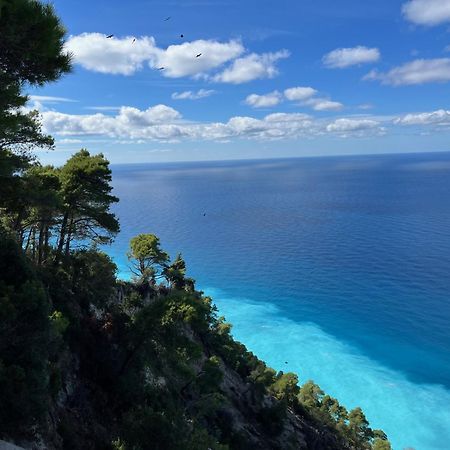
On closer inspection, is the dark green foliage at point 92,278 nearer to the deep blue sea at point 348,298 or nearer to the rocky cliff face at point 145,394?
the rocky cliff face at point 145,394

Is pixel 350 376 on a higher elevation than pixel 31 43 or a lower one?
lower

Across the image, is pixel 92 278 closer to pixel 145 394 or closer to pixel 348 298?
pixel 145 394

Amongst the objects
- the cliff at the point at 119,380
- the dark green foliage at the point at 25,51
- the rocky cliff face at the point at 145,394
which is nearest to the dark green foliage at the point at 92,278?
the cliff at the point at 119,380

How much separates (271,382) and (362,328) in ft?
99.2

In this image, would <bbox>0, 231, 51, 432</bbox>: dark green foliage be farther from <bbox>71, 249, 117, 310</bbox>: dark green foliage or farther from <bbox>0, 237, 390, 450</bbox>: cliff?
<bbox>71, 249, 117, 310</bbox>: dark green foliage

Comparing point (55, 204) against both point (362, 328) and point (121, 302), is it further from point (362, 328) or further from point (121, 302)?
point (362, 328)

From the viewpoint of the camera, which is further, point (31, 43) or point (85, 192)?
point (85, 192)

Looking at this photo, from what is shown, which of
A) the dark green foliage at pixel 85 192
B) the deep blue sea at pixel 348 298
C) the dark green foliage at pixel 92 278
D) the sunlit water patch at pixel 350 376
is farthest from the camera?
the deep blue sea at pixel 348 298

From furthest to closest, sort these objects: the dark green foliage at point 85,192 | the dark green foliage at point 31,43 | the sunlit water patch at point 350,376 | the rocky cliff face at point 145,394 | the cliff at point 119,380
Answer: the sunlit water patch at point 350,376 < the dark green foliage at point 85,192 < the rocky cliff face at point 145,394 < the cliff at point 119,380 < the dark green foliage at point 31,43

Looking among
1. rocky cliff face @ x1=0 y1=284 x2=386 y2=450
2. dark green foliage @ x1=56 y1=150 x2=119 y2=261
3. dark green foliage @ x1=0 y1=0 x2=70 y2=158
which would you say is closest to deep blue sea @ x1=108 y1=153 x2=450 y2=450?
rocky cliff face @ x1=0 y1=284 x2=386 y2=450

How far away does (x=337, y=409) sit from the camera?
42062mm

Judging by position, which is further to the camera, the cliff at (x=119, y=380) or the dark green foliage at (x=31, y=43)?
the cliff at (x=119, y=380)

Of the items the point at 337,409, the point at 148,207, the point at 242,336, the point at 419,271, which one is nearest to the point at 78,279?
the point at 337,409

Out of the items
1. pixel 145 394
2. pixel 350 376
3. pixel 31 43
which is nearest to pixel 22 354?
pixel 145 394
